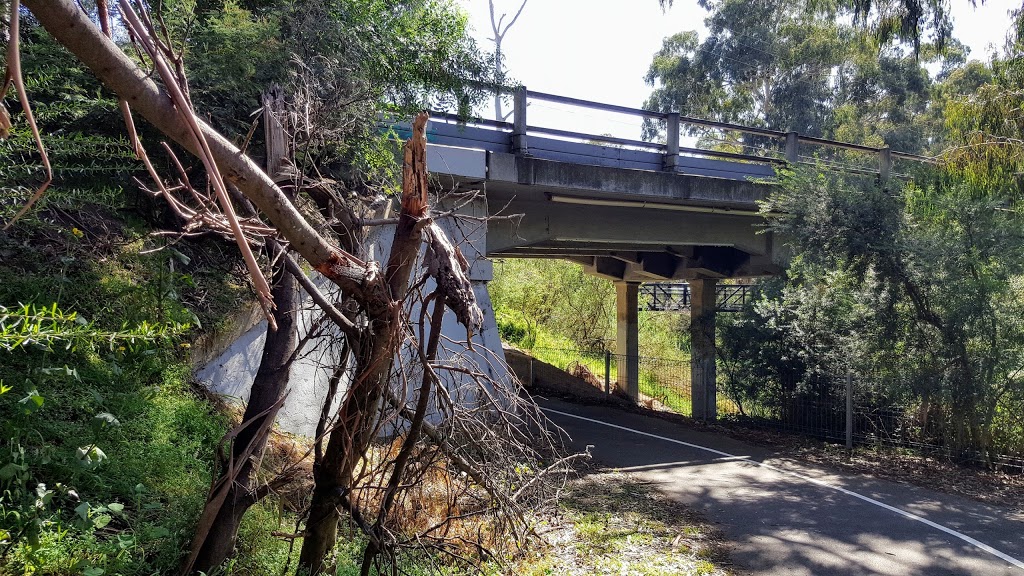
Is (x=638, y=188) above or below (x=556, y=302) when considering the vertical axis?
above

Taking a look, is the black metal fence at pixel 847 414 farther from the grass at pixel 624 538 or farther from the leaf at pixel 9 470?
the leaf at pixel 9 470

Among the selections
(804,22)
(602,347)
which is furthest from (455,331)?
(804,22)

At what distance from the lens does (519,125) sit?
11961 millimetres

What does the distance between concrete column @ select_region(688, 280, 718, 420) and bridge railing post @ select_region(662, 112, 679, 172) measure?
16.7ft

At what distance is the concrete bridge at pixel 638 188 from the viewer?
1166 centimetres

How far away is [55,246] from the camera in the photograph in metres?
6.30

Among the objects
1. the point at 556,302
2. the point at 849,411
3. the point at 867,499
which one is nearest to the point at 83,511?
the point at 867,499

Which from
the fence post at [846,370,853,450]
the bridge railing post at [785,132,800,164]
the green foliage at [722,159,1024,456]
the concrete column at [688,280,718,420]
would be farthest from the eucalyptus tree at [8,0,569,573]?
the concrete column at [688,280,718,420]

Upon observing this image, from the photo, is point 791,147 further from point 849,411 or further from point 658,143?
point 849,411

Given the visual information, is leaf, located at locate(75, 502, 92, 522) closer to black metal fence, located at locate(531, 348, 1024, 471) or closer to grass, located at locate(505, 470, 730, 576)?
grass, located at locate(505, 470, 730, 576)

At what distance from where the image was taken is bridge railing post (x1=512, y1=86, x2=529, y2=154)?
11844mm

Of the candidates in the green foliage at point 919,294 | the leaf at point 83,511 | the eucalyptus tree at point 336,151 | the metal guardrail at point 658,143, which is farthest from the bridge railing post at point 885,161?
the leaf at point 83,511

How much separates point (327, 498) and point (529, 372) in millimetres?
17077

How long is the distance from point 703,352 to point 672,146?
570 cm
